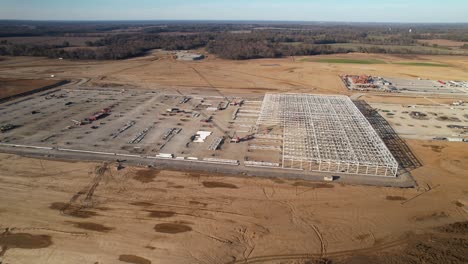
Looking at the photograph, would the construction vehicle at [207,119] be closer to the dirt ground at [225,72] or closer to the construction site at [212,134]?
the construction site at [212,134]

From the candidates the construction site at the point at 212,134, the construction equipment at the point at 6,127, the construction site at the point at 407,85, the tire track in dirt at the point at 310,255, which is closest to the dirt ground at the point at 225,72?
the construction site at the point at 407,85

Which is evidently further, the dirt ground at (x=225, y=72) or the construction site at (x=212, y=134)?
the dirt ground at (x=225, y=72)

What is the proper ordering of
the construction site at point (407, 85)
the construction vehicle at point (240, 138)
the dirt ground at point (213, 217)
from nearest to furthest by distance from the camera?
1. the dirt ground at point (213, 217)
2. the construction vehicle at point (240, 138)
3. the construction site at point (407, 85)

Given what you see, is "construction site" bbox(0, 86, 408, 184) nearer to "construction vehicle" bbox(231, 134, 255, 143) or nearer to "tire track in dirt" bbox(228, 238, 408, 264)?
"construction vehicle" bbox(231, 134, 255, 143)

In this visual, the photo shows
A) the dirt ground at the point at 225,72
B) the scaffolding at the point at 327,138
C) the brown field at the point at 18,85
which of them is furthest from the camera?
the dirt ground at the point at 225,72

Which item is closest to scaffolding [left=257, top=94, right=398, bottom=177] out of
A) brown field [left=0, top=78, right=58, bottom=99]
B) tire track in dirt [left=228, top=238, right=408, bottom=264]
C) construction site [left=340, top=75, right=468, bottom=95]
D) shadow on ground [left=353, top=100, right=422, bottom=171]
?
shadow on ground [left=353, top=100, right=422, bottom=171]
